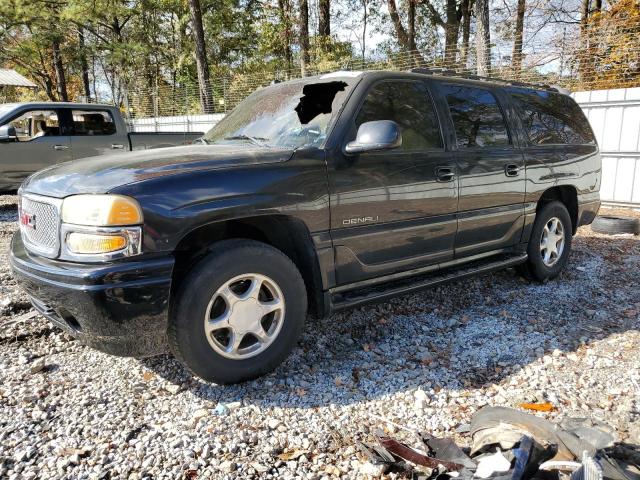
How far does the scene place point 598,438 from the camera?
220 centimetres

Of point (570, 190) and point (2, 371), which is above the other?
point (570, 190)

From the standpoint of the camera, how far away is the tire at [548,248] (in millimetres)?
4770

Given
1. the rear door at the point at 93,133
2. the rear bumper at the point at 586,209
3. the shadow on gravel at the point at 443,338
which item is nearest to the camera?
the shadow on gravel at the point at 443,338

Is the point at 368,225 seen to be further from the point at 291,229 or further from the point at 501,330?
the point at 501,330

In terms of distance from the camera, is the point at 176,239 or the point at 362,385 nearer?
the point at 176,239

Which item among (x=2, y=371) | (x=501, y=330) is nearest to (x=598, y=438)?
(x=501, y=330)

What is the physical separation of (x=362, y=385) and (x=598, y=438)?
1257 millimetres

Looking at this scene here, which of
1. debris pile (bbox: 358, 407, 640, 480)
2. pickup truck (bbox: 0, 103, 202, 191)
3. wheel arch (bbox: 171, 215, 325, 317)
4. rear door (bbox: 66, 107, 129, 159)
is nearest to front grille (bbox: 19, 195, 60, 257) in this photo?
wheel arch (bbox: 171, 215, 325, 317)

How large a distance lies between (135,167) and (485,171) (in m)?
2.77

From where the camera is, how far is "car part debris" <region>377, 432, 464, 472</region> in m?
2.13

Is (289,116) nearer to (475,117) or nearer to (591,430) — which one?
(475,117)

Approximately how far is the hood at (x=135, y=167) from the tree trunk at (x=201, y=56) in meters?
15.8

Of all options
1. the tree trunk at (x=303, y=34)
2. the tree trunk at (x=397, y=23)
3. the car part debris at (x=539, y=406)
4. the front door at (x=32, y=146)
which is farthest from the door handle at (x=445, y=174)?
the tree trunk at (x=397, y=23)

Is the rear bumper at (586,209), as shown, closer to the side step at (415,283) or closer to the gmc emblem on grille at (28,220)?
the side step at (415,283)
